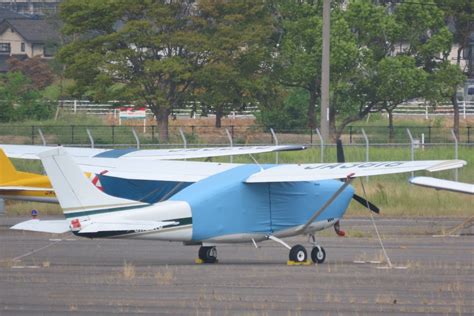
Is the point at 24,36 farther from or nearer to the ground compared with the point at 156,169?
farther from the ground

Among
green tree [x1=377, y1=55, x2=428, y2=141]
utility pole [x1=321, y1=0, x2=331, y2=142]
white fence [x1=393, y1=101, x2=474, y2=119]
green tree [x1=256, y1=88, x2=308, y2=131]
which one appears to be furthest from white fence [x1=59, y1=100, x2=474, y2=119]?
utility pole [x1=321, y1=0, x2=331, y2=142]

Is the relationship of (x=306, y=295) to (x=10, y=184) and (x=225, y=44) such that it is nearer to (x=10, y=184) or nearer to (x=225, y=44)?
(x=10, y=184)

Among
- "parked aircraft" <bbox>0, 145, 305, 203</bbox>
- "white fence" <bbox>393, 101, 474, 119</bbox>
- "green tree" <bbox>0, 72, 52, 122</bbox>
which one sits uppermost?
"green tree" <bbox>0, 72, 52, 122</bbox>

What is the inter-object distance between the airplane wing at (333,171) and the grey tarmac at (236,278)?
1.46 m

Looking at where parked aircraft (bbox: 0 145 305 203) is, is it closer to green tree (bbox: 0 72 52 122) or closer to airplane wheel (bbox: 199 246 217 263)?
airplane wheel (bbox: 199 246 217 263)

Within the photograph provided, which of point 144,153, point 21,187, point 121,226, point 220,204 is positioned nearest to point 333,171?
point 220,204

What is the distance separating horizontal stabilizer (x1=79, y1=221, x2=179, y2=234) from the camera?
1788cm

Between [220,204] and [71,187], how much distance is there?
2.59 metres

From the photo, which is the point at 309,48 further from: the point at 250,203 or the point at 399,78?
the point at 250,203

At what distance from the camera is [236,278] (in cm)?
1770

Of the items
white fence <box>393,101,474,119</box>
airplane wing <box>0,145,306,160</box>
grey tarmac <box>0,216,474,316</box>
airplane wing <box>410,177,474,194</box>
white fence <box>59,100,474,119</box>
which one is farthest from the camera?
white fence <box>393,101,474,119</box>

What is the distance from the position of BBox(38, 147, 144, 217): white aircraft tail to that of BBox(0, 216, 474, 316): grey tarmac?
103 cm

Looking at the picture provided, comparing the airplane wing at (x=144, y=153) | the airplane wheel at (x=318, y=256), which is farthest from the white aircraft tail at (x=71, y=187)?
the airplane wing at (x=144, y=153)

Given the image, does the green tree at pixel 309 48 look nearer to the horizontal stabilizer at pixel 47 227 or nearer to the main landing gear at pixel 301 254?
the main landing gear at pixel 301 254
